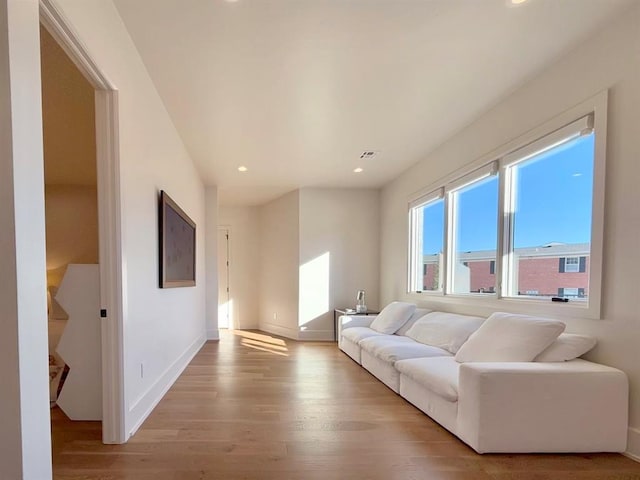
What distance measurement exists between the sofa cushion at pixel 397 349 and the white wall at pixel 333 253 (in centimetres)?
217

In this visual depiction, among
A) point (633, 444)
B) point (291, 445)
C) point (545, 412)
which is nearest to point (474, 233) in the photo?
point (545, 412)

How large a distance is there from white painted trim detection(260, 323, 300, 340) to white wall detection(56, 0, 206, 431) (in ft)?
8.38

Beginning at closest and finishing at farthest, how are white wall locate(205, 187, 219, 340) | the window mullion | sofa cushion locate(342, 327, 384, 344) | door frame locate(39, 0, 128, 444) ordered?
door frame locate(39, 0, 128, 444) → the window mullion → sofa cushion locate(342, 327, 384, 344) → white wall locate(205, 187, 219, 340)

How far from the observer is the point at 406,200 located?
5.04 metres

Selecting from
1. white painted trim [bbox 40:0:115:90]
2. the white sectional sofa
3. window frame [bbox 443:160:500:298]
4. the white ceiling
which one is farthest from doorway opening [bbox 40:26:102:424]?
window frame [bbox 443:160:500:298]

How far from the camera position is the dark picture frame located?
9.68 ft

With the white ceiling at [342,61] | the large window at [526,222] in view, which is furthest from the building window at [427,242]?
the white ceiling at [342,61]

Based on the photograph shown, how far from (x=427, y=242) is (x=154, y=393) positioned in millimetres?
3684

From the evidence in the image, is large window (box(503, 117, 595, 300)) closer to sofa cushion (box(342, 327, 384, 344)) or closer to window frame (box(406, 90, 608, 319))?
window frame (box(406, 90, 608, 319))

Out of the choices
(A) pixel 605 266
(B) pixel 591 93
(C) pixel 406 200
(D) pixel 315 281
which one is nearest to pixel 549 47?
(B) pixel 591 93

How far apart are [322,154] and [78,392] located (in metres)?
3.40

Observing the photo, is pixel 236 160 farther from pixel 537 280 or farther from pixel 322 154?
pixel 537 280

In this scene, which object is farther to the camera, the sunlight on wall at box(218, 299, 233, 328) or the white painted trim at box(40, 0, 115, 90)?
the sunlight on wall at box(218, 299, 233, 328)

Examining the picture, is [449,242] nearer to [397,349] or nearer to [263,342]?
[397,349]
